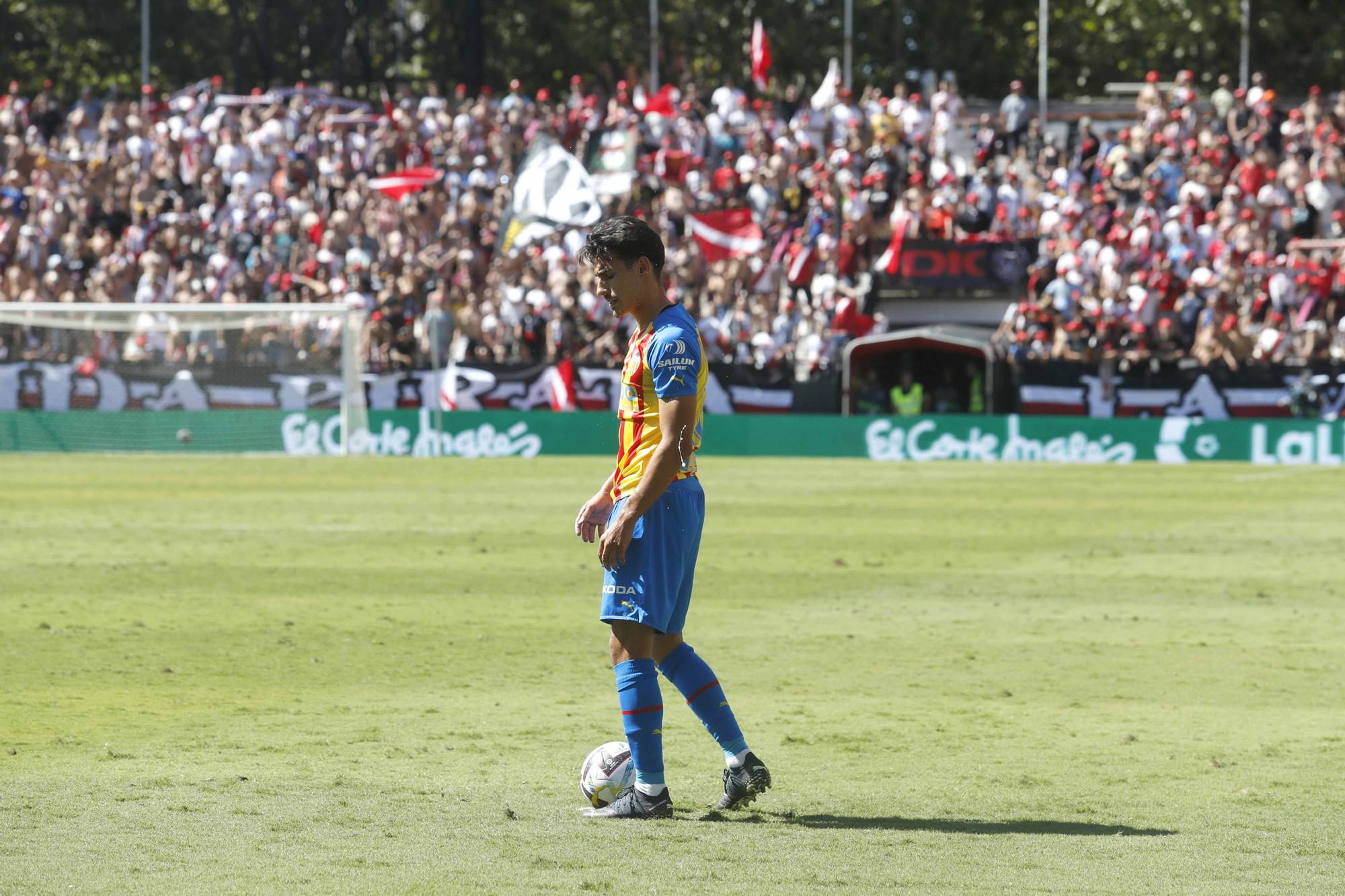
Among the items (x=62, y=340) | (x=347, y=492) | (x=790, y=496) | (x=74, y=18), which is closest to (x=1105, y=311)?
(x=790, y=496)

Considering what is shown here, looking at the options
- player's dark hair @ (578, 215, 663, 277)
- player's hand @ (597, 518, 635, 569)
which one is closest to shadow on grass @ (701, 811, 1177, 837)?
player's hand @ (597, 518, 635, 569)

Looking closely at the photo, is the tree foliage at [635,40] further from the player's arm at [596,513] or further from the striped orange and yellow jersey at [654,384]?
the striped orange and yellow jersey at [654,384]

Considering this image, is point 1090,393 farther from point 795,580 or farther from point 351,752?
point 351,752

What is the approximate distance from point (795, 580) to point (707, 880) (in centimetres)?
857

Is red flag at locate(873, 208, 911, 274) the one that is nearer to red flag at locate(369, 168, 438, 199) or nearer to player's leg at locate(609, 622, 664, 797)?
red flag at locate(369, 168, 438, 199)

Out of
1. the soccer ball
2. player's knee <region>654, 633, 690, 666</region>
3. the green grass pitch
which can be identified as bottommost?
the green grass pitch

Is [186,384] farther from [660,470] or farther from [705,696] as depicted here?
[660,470]

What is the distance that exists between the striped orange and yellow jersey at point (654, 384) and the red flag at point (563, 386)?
24.8 metres

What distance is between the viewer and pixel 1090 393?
29281 millimetres

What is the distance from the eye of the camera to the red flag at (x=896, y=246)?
32344 millimetres

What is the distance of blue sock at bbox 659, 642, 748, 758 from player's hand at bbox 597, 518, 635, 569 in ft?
1.63

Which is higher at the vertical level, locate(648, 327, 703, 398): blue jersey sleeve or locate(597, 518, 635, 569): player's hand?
locate(648, 327, 703, 398): blue jersey sleeve

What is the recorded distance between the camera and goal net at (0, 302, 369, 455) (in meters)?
30.5

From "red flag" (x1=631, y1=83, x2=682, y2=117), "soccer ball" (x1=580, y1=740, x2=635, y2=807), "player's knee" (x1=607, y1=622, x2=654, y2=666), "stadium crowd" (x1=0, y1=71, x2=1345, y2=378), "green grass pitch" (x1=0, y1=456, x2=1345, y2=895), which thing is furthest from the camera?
"red flag" (x1=631, y1=83, x2=682, y2=117)
